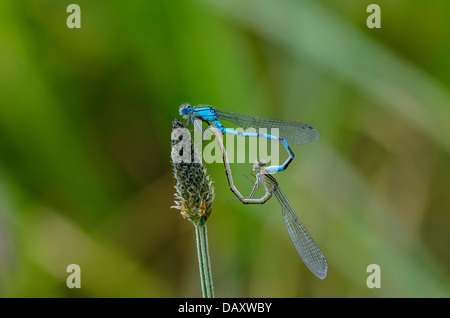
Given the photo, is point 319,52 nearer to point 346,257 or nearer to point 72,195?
point 346,257

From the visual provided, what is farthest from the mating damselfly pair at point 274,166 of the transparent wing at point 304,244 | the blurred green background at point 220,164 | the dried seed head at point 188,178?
the dried seed head at point 188,178

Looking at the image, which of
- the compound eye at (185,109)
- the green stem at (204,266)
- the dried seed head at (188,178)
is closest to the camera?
the green stem at (204,266)

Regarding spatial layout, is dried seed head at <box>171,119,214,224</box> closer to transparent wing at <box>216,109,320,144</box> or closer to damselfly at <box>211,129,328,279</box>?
damselfly at <box>211,129,328,279</box>

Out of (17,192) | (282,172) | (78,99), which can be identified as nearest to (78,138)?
(78,99)

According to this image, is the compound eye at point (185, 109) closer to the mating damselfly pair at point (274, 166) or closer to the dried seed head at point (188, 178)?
the mating damselfly pair at point (274, 166)

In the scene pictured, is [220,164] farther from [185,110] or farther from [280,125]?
[185,110]

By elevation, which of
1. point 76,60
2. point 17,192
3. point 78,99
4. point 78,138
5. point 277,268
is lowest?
point 277,268
